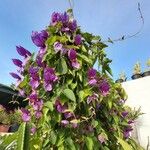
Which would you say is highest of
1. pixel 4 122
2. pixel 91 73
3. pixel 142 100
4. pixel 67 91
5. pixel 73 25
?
pixel 142 100

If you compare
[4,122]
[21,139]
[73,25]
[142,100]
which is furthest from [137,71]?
[21,139]

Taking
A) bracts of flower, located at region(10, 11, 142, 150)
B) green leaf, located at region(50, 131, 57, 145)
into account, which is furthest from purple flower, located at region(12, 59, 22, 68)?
green leaf, located at region(50, 131, 57, 145)

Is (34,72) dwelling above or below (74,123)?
above

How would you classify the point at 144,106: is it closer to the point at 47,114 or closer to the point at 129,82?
the point at 129,82

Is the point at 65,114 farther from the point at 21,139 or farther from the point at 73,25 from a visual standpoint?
the point at 21,139

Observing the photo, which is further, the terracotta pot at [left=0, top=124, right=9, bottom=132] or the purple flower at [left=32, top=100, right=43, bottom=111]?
the terracotta pot at [left=0, top=124, right=9, bottom=132]

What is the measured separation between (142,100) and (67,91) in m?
5.93

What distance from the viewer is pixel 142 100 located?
7645 mm

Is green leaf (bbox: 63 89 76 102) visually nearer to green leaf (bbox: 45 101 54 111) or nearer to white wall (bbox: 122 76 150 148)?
green leaf (bbox: 45 101 54 111)

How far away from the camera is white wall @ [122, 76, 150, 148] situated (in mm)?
7448

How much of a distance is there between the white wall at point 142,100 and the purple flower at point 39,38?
5650 mm

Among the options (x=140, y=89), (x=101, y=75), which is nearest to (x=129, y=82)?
(x=140, y=89)

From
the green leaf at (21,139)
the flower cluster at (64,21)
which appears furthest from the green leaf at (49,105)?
the green leaf at (21,139)

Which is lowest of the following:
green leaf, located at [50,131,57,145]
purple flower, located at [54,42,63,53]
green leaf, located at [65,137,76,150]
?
green leaf, located at [65,137,76,150]
